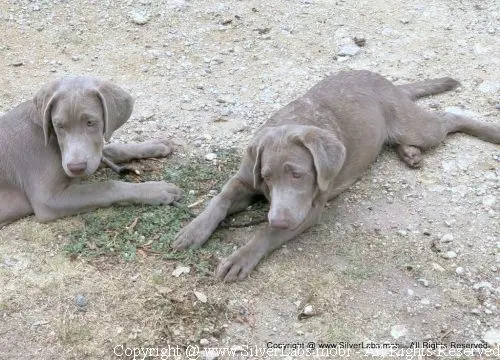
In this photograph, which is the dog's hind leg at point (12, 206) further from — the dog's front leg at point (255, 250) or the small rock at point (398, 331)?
the small rock at point (398, 331)

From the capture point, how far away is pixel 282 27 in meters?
8.30

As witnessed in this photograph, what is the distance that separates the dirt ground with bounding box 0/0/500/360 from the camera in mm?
4559

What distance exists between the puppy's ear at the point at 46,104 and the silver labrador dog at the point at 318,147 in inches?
52.0

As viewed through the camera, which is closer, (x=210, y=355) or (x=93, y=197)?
(x=210, y=355)

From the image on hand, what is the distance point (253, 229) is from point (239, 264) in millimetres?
568

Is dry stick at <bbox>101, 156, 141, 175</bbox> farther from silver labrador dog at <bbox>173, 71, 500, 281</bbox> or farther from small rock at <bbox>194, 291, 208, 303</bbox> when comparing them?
small rock at <bbox>194, 291, 208, 303</bbox>

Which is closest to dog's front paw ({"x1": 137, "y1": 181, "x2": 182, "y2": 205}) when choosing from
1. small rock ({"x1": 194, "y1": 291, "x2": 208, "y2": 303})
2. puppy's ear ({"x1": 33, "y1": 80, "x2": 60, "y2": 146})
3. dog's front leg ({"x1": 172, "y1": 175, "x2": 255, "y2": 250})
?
dog's front leg ({"x1": 172, "y1": 175, "x2": 255, "y2": 250})

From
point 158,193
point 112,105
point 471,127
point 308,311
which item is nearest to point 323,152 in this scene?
point 308,311

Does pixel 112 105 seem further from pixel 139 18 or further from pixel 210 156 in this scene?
pixel 139 18

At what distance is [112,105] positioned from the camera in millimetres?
5477

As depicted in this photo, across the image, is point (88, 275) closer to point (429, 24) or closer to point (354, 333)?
point (354, 333)

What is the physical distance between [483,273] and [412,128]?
5.70ft

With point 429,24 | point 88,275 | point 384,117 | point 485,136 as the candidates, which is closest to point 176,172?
point 88,275

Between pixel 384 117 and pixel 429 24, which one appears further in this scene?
pixel 429 24
